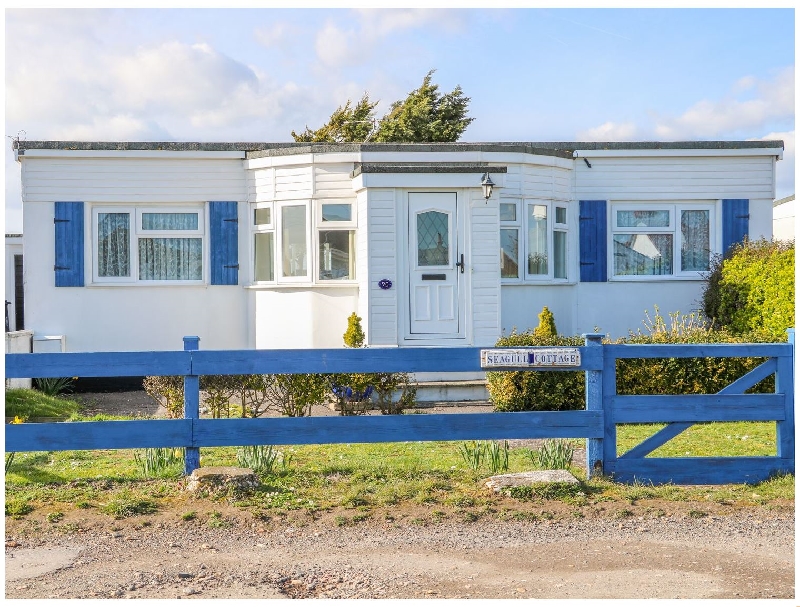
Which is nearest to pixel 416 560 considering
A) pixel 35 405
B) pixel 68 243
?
pixel 35 405

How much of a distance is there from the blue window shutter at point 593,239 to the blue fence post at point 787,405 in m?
8.13

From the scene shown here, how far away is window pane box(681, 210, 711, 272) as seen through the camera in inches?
613

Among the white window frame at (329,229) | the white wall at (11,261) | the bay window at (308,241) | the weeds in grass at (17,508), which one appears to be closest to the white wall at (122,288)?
the bay window at (308,241)

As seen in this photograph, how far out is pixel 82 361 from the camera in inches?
267

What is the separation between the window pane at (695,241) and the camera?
1558 cm

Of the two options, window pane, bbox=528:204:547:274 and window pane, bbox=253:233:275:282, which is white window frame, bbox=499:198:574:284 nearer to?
window pane, bbox=528:204:547:274

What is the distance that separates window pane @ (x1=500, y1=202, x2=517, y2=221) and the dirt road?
8603 millimetres

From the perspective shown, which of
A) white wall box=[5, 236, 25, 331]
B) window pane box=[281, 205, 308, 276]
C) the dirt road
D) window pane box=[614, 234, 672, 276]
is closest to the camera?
the dirt road

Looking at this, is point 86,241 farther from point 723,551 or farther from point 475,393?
point 723,551

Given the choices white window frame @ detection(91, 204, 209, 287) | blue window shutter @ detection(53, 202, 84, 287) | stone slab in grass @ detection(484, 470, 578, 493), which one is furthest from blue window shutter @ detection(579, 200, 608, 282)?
stone slab in grass @ detection(484, 470, 578, 493)

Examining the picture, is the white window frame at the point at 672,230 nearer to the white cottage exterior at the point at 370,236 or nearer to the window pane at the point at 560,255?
the white cottage exterior at the point at 370,236

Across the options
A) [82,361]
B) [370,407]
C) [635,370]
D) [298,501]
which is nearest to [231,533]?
[298,501]

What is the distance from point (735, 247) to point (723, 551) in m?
10.6

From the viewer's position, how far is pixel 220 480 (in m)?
6.63
